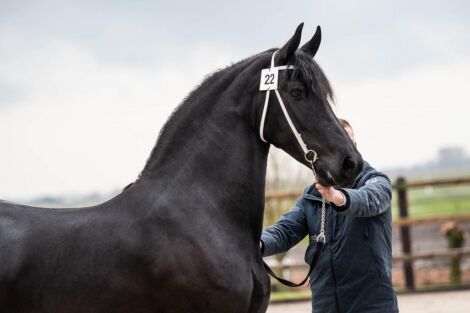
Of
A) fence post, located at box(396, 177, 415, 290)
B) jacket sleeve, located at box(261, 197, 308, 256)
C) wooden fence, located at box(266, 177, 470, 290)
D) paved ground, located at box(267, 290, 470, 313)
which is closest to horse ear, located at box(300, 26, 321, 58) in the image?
jacket sleeve, located at box(261, 197, 308, 256)

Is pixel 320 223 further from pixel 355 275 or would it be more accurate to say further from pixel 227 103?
pixel 227 103

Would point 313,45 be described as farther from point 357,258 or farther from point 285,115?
point 357,258

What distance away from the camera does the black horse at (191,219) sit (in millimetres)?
3205

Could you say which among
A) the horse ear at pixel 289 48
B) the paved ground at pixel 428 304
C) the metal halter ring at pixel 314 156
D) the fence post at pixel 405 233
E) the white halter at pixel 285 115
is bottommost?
the paved ground at pixel 428 304

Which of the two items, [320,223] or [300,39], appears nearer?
[300,39]

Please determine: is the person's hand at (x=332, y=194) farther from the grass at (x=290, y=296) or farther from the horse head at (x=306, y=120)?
the grass at (x=290, y=296)

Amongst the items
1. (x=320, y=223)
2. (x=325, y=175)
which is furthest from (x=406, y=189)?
(x=325, y=175)

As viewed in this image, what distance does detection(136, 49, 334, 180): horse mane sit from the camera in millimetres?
3443

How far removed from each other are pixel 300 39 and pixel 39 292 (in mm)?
1747

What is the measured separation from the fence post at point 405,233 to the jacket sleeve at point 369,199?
23.1 ft

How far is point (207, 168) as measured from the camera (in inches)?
138

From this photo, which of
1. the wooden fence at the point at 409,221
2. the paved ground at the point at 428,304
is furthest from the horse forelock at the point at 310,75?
the wooden fence at the point at 409,221

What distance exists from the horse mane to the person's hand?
0.44 meters

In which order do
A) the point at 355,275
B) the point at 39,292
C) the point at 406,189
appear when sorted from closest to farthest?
the point at 39,292 < the point at 355,275 < the point at 406,189
